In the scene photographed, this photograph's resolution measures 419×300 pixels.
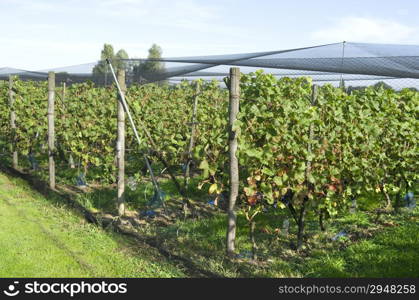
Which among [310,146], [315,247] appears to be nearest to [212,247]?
[315,247]

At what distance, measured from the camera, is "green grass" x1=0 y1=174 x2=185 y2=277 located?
445 cm

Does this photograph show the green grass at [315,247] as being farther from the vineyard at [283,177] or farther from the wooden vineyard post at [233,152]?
the wooden vineyard post at [233,152]

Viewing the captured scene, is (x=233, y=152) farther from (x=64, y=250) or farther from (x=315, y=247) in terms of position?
(x=64, y=250)

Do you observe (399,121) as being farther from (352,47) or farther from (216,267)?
(216,267)

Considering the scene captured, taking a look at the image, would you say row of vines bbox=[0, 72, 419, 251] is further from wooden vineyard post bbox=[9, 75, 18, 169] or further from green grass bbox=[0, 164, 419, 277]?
wooden vineyard post bbox=[9, 75, 18, 169]

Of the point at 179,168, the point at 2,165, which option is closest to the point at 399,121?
the point at 179,168

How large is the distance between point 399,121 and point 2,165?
8757 millimetres

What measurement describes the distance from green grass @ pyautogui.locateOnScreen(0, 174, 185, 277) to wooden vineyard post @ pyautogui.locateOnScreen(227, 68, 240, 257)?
0.72 m

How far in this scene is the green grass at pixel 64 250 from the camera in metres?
4.45

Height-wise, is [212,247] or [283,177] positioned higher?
[283,177]

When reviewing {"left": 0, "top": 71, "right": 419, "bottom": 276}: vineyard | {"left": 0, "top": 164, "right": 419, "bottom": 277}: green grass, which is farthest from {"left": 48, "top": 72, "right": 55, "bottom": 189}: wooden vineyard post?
{"left": 0, "top": 164, "right": 419, "bottom": 277}: green grass

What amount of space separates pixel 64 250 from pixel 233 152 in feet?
7.43

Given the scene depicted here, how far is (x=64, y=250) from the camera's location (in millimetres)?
5066

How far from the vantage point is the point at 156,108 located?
9766 mm
